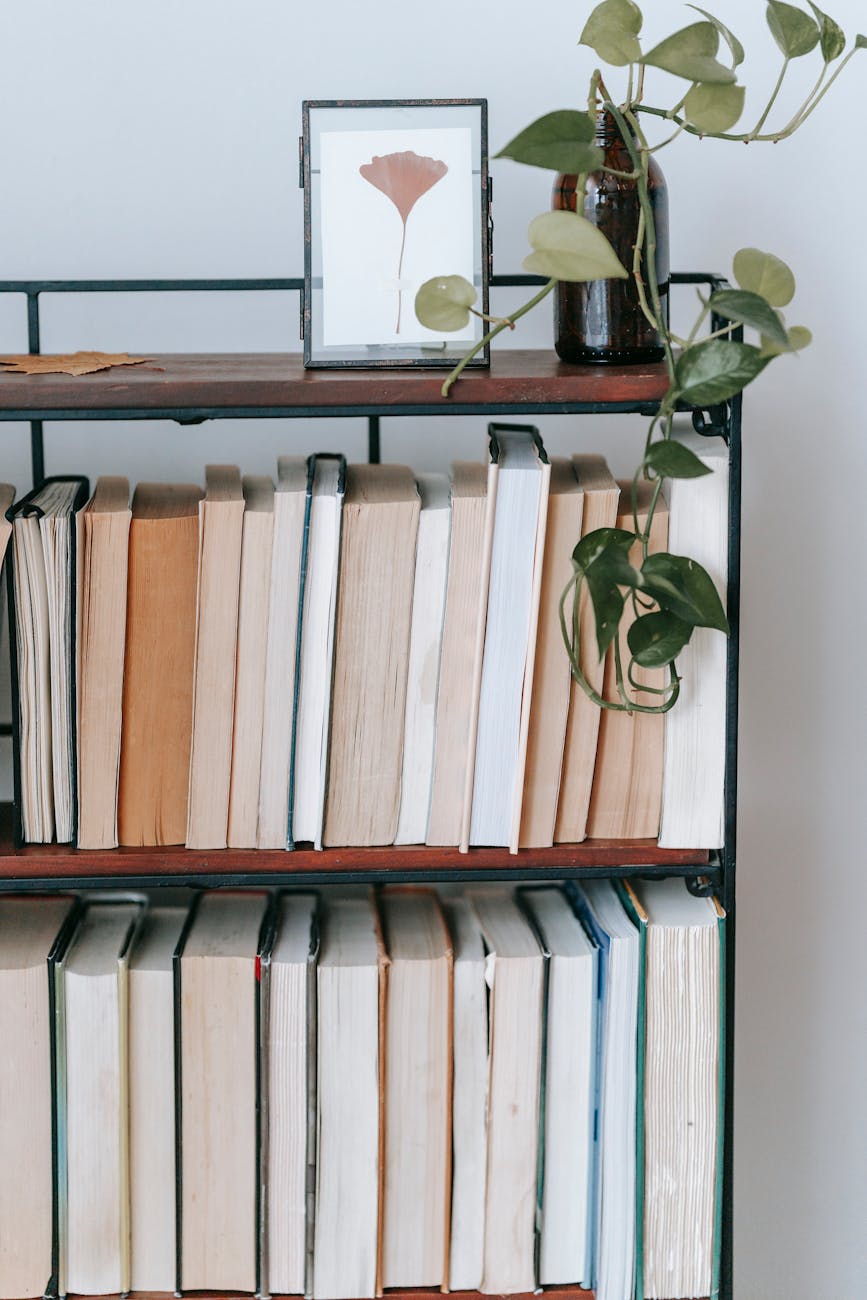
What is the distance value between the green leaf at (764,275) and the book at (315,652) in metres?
0.31

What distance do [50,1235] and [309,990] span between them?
27cm

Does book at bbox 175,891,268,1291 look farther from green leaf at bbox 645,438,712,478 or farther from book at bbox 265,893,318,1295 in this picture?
green leaf at bbox 645,438,712,478

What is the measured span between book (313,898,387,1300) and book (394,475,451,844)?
4.5 inches

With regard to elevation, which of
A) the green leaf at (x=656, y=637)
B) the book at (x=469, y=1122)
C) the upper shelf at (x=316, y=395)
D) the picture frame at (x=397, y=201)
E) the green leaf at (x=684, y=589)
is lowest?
Answer: the book at (x=469, y=1122)

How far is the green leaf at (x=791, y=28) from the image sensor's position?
0.88m

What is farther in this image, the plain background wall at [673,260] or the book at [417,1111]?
the plain background wall at [673,260]

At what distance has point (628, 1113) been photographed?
3.32 ft

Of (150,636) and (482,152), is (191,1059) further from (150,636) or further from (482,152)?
(482,152)

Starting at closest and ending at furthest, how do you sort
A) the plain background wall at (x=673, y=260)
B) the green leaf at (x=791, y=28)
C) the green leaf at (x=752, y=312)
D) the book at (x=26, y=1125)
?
the green leaf at (x=752, y=312) → the green leaf at (x=791, y=28) → the book at (x=26, y=1125) → the plain background wall at (x=673, y=260)

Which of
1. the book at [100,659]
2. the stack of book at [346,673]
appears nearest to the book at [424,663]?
the stack of book at [346,673]

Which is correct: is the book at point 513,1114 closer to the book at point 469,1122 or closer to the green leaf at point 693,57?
the book at point 469,1122

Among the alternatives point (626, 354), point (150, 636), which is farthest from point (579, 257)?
point (150, 636)

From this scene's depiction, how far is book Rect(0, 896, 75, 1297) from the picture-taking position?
0.99m

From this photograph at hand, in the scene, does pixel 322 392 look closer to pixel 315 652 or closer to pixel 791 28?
pixel 315 652
